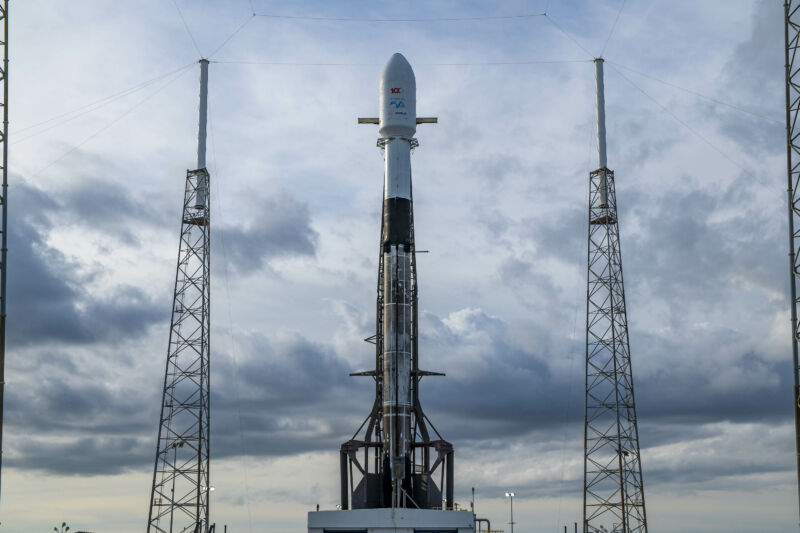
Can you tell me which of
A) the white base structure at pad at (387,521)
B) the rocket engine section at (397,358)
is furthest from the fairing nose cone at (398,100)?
the white base structure at pad at (387,521)

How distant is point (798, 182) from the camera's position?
170 feet

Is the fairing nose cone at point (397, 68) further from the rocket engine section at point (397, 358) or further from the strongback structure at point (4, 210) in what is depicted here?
the strongback structure at point (4, 210)

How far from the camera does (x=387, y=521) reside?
61.9 meters

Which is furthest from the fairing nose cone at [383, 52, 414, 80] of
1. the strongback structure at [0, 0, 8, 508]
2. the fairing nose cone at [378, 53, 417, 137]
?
the strongback structure at [0, 0, 8, 508]

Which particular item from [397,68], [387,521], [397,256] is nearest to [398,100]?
[397,68]

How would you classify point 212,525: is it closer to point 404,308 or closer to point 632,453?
point 404,308

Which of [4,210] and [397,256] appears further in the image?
[397,256]

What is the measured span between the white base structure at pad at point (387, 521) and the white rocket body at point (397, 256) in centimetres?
275

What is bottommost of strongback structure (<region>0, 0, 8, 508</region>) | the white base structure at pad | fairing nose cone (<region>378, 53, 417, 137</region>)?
the white base structure at pad

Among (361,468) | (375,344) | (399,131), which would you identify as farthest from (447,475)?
(399,131)

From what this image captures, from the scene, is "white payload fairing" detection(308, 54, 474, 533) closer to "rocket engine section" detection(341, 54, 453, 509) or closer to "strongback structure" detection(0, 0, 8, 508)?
"rocket engine section" detection(341, 54, 453, 509)

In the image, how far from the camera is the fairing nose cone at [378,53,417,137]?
73.1m

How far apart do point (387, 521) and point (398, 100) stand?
1233 inches

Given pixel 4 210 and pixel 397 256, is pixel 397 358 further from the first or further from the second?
pixel 4 210
